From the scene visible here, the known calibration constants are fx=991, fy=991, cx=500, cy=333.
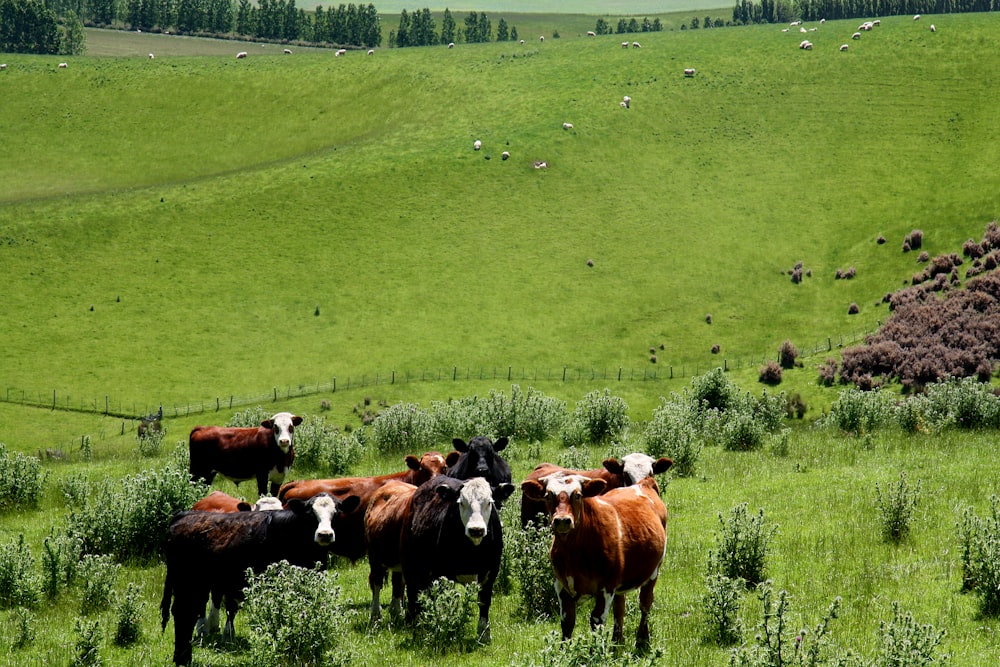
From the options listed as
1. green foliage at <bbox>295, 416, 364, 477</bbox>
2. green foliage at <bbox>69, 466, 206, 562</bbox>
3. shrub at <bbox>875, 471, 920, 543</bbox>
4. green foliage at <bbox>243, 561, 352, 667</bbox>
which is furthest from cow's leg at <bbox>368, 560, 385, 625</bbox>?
green foliage at <bbox>295, 416, 364, 477</bbox>

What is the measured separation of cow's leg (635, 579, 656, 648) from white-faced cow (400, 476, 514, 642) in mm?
2224

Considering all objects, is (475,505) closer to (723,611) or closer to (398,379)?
(723,611)

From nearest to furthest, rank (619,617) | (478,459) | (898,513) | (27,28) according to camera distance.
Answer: (619,617)
(898,513)
(478,459)
(27,28)

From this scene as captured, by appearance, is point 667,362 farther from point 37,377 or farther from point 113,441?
point 37,377

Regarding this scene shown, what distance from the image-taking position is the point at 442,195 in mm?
89500

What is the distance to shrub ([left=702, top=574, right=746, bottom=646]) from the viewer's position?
13406mm

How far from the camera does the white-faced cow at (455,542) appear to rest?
14.3m

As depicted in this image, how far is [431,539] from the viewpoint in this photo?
14.9 meters

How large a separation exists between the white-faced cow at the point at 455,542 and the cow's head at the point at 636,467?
1847mm

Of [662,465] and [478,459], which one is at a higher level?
[662,465]

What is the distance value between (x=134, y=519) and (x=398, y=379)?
4394 centimetres

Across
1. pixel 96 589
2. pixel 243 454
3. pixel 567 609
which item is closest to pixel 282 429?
pixel 243 454

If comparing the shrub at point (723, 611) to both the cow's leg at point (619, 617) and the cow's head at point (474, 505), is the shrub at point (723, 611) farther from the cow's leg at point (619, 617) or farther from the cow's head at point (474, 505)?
the cow's head at point (474, 505)

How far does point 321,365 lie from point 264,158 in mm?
44966
